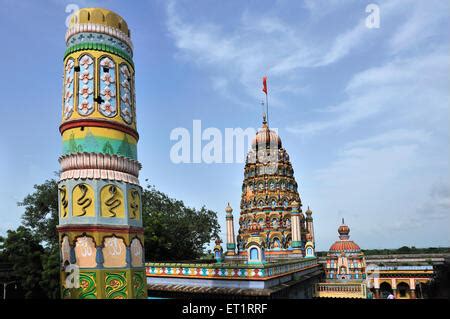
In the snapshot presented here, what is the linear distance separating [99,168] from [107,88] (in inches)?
61.8

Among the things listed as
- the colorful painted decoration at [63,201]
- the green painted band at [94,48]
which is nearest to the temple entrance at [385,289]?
the colorful painted decoration at [63,201]

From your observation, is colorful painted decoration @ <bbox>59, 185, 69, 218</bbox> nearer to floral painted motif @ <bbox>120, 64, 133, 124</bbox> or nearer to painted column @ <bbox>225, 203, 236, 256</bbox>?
floral painted motif @ <bbox>120, 64, 133, 124</bbox>

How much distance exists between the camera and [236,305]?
4.66 m

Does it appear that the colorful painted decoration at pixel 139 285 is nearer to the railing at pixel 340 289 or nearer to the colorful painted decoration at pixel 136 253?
the colorful painted decoration at pixel 136 253

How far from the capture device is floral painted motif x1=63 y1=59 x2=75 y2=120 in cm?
619

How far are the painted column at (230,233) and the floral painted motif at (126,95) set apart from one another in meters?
29.9

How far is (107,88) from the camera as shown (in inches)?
248

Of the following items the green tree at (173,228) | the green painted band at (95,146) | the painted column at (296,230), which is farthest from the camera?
the painted column at (296,230)

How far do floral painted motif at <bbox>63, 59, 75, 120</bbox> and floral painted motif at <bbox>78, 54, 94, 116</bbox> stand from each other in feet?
0.58

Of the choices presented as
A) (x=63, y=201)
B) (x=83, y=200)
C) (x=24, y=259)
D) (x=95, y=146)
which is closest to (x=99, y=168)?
(x=95, y=146)

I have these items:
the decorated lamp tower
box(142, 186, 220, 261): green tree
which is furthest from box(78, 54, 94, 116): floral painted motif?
box(142, 186, 220, 261): green tree

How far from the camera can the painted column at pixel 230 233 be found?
34.8 metres

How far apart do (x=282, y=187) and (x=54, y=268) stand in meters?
23.2

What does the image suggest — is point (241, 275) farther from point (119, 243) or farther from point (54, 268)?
point (54, 268)
